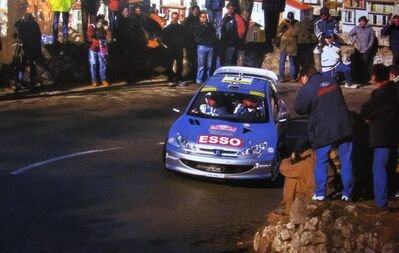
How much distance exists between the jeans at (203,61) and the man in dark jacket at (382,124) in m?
13.1

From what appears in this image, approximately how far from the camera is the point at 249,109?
14266mm

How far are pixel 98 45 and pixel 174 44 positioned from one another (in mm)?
2578

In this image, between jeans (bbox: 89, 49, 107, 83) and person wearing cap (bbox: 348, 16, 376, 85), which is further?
person wearing cap (bbox: 348, 16, 376, 85)

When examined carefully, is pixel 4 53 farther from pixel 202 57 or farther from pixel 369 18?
pixel 369 18

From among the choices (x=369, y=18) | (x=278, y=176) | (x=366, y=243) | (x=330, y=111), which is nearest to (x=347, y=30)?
(x=369, y=18)

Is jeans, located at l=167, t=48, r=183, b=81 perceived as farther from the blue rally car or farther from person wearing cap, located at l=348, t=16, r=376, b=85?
the blue rally car

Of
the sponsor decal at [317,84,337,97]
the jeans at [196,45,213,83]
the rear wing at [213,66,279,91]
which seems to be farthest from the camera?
the jeans at [196,45,213,83]

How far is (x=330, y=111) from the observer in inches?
413

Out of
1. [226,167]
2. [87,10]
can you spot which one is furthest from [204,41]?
[226,167]

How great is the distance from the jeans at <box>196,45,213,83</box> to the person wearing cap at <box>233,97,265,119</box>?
28.4 ft

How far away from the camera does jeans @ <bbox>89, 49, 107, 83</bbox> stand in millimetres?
22109

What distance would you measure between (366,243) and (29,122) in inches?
413

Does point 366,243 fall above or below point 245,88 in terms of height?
below

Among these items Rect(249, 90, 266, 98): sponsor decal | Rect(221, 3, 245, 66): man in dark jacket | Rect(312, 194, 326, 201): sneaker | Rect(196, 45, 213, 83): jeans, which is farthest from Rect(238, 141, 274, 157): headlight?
Rect(221, 3, 245, 66): man in dark jacket
